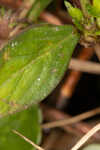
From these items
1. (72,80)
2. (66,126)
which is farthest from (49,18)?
(66,126)

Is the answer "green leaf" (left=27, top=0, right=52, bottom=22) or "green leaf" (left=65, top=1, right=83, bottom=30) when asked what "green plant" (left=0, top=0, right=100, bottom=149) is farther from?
"green leaf" (left=27, top=0, right=52, bottom=22)

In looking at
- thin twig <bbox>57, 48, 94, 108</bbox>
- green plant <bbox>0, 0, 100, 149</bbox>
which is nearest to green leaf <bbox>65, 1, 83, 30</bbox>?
green plant <bbox>0, 0, 100, 149</bbox>

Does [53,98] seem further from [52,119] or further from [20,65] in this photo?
[20,65]

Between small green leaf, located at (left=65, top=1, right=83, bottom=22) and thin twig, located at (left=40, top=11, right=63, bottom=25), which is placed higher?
small green leaf, located at (left=65, top=1, right=83, bottom=22)

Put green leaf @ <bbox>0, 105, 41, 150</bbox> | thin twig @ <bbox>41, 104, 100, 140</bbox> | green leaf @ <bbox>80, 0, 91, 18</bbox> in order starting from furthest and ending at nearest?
thin twig @ <bbox>41, 104, 100, 140</bbox>, green leaf @ <bbox>0, 105, 41, 150</bbox>, green leaf @ <bbox>80, 0, 91, 18</bbox>

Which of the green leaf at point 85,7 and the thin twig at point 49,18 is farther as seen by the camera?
the thin twig at point 49,18

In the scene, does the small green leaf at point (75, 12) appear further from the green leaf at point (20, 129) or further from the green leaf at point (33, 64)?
the green leaf at point (20, 129)

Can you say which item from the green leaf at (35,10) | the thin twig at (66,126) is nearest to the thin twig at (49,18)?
the green leaf at (35,10)

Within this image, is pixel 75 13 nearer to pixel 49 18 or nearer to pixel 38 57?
pixel 38 57
